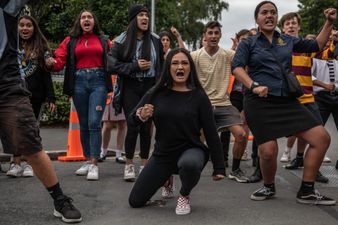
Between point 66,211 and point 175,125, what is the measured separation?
1252 mm

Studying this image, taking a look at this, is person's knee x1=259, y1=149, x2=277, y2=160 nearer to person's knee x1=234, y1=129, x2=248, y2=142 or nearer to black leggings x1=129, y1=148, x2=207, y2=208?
black leggings x1=129, y1=148, x2=207, y2=208

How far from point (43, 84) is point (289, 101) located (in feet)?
9.81

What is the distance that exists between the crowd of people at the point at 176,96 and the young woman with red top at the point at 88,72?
0.01 meters

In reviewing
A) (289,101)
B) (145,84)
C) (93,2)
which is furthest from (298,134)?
(93,2)

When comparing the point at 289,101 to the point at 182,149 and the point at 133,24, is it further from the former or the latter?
the point at 133,24

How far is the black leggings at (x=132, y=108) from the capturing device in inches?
253

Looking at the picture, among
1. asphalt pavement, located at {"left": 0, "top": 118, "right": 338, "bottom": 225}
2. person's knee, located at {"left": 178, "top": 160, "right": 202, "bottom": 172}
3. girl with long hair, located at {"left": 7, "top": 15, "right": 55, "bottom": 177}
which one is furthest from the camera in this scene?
girl with long hair, located at {"left": 7, "top": 15, "right": 55, "bottom": 177}

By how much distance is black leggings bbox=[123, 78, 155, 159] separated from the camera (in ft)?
21.0

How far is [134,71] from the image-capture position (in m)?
6.40

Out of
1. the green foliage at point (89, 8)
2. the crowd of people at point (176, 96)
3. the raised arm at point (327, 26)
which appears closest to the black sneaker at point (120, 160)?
the crowd of people at point (176, 96)

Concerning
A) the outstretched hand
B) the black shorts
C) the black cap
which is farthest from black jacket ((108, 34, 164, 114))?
the outstretched hand

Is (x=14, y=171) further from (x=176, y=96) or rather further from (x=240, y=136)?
(x=240, y=136)

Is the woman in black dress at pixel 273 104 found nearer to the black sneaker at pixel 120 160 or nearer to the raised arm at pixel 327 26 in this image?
the raised arm at pixel 327 26

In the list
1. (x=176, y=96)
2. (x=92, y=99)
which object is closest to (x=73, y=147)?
(x=92, y=99)
